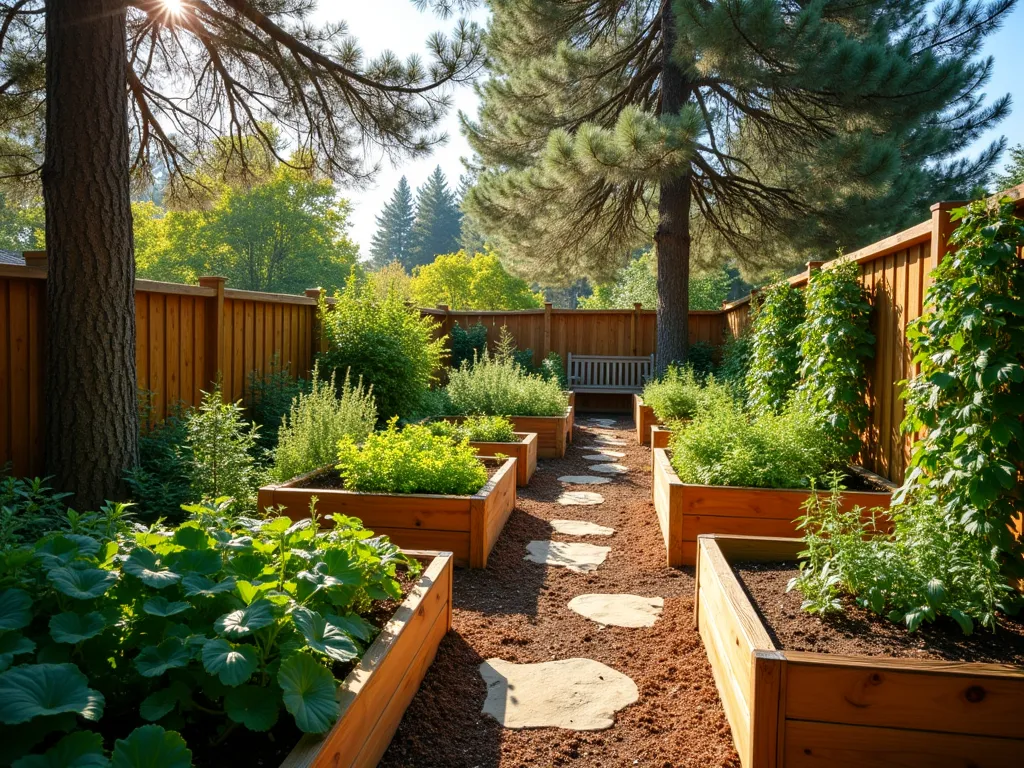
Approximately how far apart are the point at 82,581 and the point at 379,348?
15.3 feet

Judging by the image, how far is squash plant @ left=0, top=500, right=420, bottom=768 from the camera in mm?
1125

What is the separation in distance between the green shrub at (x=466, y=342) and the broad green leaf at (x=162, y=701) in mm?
10382

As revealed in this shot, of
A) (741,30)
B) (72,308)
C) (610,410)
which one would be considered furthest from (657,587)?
(610,410)

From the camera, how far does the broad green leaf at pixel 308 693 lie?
129cm

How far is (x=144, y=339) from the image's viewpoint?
4355 mm

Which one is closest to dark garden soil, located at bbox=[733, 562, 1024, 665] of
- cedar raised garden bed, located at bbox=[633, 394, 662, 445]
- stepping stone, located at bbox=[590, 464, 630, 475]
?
stepping stone, located at bbox=[590, 464, 630, 475]

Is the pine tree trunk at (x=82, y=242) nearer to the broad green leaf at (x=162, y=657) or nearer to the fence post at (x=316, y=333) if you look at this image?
the broad green leaf at (x=162, y=657)

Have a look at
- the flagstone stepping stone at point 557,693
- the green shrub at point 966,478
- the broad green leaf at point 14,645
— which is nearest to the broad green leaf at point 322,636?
the broad green leaf at point 14,645

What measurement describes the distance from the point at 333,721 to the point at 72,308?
3144 millimetres

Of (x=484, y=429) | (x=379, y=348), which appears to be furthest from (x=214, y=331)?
(x=484, y=429)

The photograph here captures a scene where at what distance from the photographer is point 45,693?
1.12 metres

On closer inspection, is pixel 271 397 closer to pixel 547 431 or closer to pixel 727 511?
pixel 547 431

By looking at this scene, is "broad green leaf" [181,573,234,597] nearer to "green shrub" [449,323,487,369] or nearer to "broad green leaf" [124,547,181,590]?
"broad green leaf" [124,547,181,590]

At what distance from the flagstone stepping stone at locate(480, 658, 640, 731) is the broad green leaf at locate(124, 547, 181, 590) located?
43.2 inches
